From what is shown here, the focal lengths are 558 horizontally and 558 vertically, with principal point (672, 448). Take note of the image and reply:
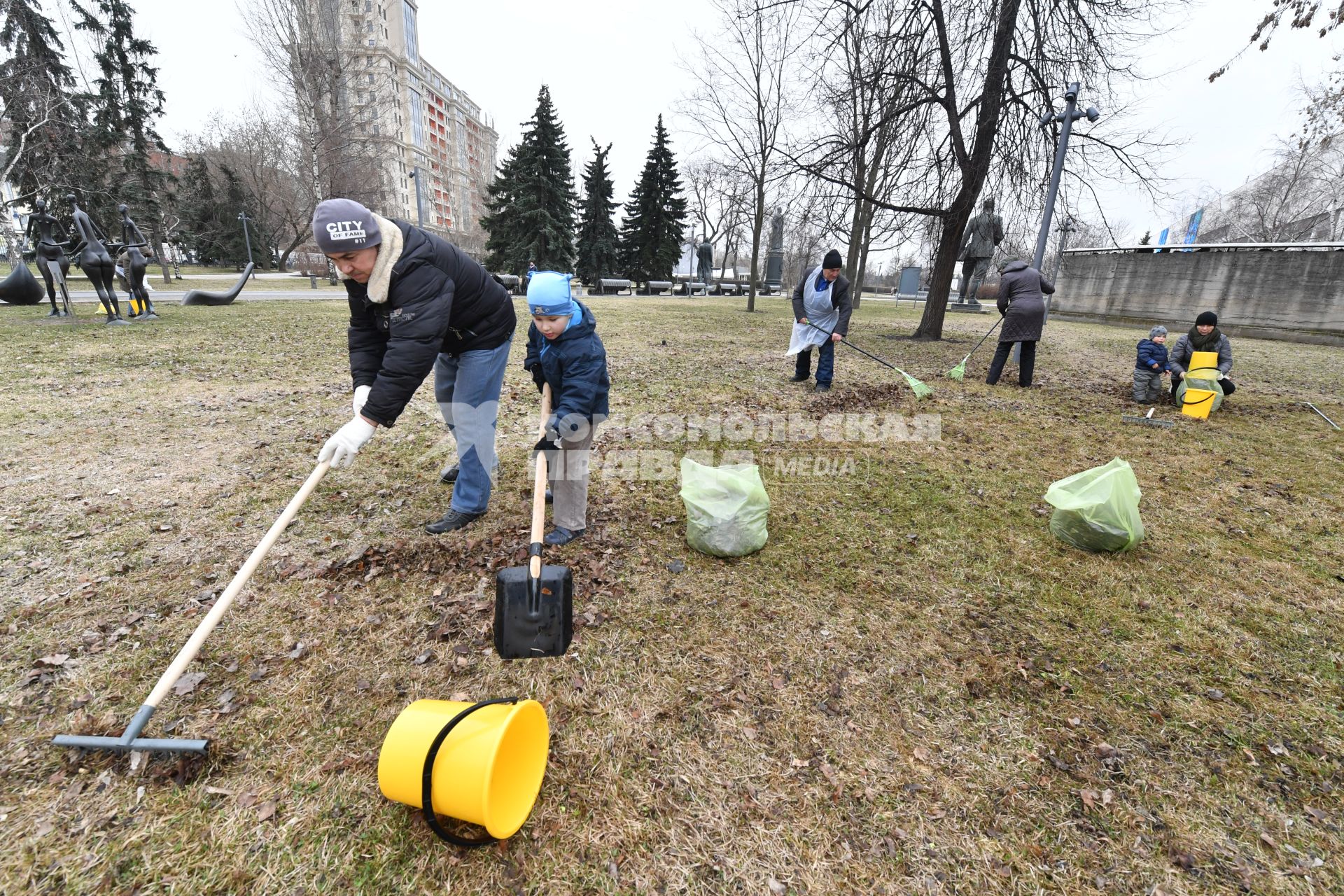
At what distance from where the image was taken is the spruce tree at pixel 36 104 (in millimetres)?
15469

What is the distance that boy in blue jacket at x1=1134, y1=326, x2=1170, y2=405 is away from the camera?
6.94m

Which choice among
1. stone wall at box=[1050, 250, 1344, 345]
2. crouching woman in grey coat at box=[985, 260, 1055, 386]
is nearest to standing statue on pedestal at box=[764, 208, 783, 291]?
stone wall at box=[1050, 250, 1344, 345]

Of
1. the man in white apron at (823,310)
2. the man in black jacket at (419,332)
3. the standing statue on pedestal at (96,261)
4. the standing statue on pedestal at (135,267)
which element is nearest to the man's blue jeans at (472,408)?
the man in black jacket at (419,332)

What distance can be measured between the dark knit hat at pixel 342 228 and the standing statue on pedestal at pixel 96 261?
484 inches

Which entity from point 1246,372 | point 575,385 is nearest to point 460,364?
point 575,385

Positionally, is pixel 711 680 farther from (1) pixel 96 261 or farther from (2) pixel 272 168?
(2) pixel 272 168

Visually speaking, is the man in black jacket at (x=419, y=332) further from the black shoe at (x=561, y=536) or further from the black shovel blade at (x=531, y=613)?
the black shovel blade at (x=531, y=613)

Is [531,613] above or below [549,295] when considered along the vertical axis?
below

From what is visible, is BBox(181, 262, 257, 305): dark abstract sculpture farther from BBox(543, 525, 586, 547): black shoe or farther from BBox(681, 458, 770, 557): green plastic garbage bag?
BBox(681, 458, 770, 557): green plastic garbage bag

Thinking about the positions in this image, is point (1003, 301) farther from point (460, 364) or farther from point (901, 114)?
point (460, 364)

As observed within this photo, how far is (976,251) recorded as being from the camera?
25750 mm

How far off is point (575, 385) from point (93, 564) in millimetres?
2867

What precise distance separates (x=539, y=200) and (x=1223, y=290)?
2945 centimetres

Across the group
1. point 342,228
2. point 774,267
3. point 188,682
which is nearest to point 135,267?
point 342,228
